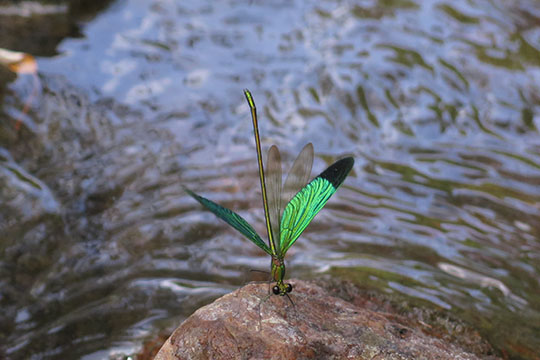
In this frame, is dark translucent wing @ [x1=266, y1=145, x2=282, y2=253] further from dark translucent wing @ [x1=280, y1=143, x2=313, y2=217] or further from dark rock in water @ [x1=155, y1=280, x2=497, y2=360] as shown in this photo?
dark rock in water @ [x1=155, y1=280, x2=497, y2=360]

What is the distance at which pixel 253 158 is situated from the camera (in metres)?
4.87

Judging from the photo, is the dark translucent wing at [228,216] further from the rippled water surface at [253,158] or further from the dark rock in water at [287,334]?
the rippled water surface at [253,158]

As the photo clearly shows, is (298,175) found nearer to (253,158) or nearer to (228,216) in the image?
(228,216)

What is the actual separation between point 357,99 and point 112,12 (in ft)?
11.2

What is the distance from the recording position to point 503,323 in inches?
125

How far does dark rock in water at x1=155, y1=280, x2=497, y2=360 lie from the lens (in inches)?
85.5

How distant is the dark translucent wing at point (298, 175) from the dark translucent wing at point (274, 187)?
0.03m

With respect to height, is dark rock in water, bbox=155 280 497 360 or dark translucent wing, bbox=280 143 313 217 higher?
dark translucent wing, bbox=280 143 313 217

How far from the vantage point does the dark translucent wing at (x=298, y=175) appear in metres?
2.63

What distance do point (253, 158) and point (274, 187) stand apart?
89.7 inches

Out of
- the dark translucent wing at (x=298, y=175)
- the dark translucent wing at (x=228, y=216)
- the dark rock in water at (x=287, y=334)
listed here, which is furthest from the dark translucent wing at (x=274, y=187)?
the dark rock in water at (x=287, y=334)

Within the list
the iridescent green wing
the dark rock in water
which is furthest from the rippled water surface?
the iridescent green wing

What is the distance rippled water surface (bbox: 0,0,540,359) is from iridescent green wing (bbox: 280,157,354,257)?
104 centimetres

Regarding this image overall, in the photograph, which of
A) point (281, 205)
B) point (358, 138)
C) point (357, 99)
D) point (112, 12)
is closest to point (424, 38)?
point (357, 99)
